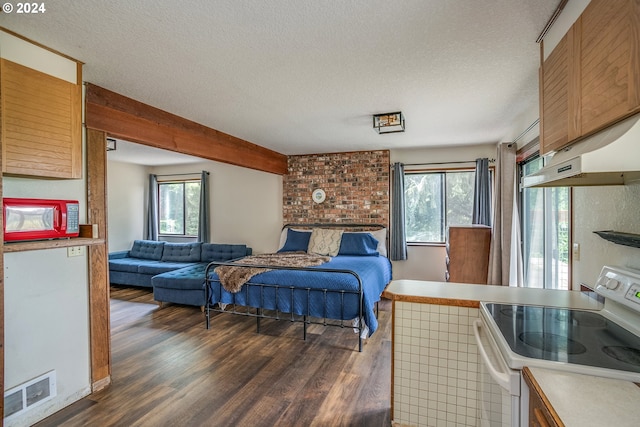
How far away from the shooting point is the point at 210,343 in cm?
317

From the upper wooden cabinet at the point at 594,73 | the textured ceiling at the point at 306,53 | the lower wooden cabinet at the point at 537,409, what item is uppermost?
the textured ceiling at the point at 306,53

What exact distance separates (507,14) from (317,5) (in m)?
0.97

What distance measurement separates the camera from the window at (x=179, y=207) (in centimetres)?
648

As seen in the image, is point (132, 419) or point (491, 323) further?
point (132, 419)

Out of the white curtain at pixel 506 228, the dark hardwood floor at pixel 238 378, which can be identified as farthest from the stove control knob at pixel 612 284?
the white curtain at pixel 506 228

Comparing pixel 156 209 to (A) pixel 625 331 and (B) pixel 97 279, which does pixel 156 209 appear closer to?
(B) pixel 97 279

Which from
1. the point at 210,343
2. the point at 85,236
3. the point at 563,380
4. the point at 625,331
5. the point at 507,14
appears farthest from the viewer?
the point at 210,343

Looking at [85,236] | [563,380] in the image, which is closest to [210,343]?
[85,236]

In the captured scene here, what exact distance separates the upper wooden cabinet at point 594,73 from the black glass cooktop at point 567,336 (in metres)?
0.79

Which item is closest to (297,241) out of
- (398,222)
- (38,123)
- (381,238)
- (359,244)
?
(359,244)

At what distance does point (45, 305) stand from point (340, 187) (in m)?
4.08

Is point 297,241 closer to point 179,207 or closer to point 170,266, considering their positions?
point 170,266

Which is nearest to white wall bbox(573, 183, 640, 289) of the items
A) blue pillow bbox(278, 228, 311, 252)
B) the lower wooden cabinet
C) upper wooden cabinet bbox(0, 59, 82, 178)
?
the lower wooden cabinet

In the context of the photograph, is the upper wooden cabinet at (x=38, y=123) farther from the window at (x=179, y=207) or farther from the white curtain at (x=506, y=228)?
the window at (x=179, y=207)
